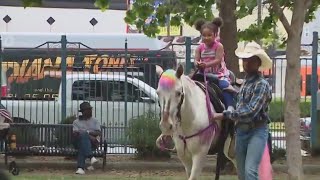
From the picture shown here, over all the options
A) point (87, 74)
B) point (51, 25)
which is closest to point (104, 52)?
point (87, 74)

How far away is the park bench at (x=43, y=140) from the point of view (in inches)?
575

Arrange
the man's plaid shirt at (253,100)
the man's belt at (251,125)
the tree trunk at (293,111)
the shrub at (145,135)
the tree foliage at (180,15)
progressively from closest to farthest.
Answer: the man's plaid shirt at (253,100) < the man's belt at (251,125) < the tree trunk at (293,111) < the shrub at (145,135) < the tree foliage at (180,15)

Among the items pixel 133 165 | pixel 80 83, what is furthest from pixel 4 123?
pixel 133 165

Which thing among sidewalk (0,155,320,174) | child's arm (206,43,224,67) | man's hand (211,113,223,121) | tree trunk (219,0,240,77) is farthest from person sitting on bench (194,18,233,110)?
sidewalk (0,155,320,174)

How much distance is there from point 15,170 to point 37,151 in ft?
3.15

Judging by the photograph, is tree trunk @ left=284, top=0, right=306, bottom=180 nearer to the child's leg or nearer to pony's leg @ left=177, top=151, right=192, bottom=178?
the child's leg

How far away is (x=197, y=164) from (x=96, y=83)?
24.6 feet

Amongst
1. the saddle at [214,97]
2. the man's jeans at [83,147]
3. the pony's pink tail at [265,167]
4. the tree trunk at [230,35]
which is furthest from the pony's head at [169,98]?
the tree trunk at [230,35]

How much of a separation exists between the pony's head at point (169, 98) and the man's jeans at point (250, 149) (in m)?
0.86

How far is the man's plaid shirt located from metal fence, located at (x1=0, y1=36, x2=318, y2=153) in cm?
754

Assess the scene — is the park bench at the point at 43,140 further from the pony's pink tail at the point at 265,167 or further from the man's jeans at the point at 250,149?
the pony's pink tail at the point at 265,167

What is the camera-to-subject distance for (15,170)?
1384cm

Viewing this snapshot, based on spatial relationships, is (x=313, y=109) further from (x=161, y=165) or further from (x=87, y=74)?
(x=87, y=74)

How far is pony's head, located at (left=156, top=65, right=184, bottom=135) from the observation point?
8.08 metres
